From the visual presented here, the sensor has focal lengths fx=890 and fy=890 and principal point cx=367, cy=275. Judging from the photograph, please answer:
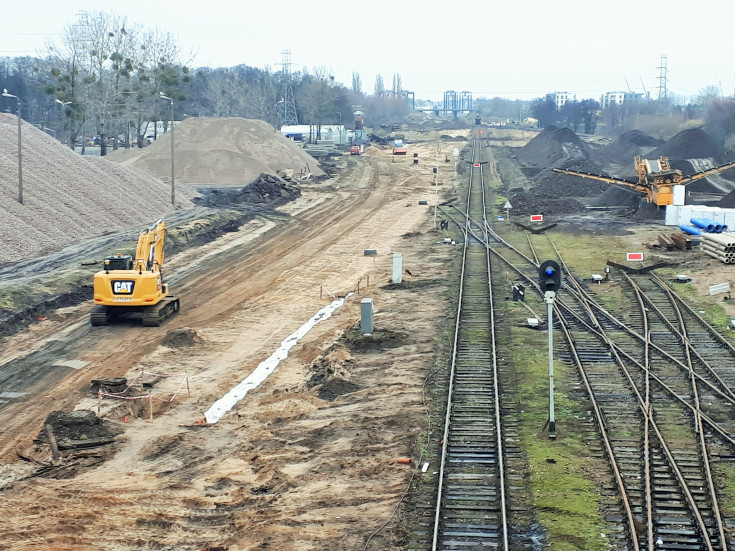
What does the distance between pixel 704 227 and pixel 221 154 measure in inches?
1790

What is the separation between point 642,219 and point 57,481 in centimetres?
4275

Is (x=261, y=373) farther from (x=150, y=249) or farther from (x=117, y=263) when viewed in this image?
(x=117, y=263)

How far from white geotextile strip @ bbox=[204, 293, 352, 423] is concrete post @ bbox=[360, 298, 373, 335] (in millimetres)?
2182

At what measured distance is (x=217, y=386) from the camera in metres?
21.9

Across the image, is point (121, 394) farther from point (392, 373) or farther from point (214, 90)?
point (214, 90)

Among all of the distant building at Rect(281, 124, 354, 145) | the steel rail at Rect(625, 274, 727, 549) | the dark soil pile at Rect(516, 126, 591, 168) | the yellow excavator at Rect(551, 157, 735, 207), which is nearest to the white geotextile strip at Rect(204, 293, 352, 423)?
the steel rail at Rect(625, 274, 727, 549)

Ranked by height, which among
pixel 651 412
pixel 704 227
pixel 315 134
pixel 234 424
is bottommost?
pixel 234 424

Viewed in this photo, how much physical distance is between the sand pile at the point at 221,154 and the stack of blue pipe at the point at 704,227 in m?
39.9

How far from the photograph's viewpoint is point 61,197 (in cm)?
4850

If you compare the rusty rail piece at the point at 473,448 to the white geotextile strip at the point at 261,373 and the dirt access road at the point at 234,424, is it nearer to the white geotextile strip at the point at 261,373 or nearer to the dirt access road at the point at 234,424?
the dirt access road at the point at 234,424

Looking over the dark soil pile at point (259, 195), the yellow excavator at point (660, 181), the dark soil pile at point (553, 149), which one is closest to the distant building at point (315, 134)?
the dark soil pile at point (553, 149)

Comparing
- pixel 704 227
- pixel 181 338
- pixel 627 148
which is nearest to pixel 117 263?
pixel 181 338

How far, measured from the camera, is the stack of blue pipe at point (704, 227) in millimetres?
43562

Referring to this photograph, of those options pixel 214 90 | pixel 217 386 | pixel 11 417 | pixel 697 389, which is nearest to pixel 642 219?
pixel 697 389
